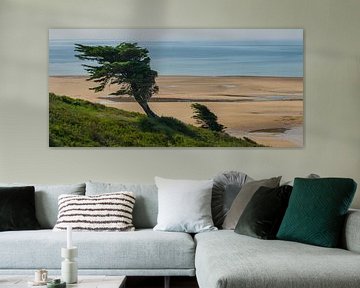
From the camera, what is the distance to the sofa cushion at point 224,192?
18.0 feet

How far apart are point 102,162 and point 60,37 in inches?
43.8

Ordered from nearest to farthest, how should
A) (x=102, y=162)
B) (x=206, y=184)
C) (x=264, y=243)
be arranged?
(x=264, y=243)
(x=206, y=184)
(x=102, y=162)

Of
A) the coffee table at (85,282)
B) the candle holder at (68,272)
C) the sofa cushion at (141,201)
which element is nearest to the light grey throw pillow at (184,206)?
the sofa cushion at (141,201)

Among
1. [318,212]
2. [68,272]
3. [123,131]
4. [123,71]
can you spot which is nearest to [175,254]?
[318,212]

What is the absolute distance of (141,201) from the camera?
5543 mm

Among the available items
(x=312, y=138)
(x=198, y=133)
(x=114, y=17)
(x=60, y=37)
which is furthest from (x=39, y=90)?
(x=312, y=138)

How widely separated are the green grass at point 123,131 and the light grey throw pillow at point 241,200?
2.20ft

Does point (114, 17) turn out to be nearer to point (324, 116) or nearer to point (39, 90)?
point (39, 90)

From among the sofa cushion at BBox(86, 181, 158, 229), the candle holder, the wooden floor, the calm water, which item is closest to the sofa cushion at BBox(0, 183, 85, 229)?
the sofa cushion at BBox(86, 181, 158, 229)

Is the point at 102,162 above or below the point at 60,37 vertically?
below

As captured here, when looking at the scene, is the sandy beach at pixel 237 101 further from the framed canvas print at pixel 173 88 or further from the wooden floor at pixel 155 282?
the wooden floor at pixel 155 282

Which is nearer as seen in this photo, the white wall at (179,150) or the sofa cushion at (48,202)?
the sofa cushion at (48,202)

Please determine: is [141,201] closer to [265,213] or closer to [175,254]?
[175,254]

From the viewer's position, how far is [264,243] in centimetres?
445
